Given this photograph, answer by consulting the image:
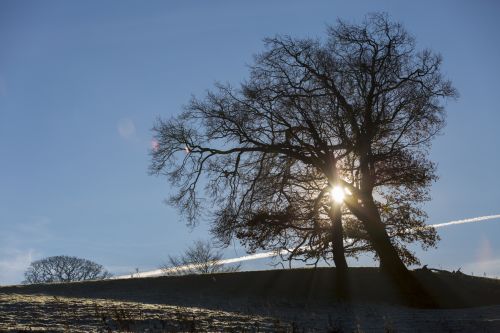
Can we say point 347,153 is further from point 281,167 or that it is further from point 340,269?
point 340,269

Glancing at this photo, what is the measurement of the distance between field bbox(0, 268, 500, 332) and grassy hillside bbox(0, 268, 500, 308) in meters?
0.05

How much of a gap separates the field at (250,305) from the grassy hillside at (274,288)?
0.05m

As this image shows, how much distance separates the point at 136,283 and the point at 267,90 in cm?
1405

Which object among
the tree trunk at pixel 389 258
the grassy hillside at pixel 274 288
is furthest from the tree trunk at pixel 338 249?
the tree trunk at pixel 389 258

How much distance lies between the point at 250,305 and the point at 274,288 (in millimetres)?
6031

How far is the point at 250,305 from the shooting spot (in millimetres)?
21969

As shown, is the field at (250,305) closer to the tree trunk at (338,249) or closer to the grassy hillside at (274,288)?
the grassy hillside at (274,288)

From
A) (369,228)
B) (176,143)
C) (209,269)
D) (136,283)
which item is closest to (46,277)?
(209,269)

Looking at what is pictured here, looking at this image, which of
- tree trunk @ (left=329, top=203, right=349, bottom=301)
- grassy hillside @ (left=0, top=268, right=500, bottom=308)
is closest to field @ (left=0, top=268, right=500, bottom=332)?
grassy hillside @ (left=0, top=268, right=500, bottom=308)

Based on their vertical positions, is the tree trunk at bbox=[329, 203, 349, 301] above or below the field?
above

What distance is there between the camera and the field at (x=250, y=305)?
1369 cm

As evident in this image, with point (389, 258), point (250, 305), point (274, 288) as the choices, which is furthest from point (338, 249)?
point (250, 305)

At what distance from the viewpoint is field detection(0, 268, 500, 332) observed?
44.9 ft

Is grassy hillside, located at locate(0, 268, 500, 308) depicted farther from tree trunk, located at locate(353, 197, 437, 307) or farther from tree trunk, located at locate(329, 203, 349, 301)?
tree trunk, located at locate(353, 197, 437, 307)
